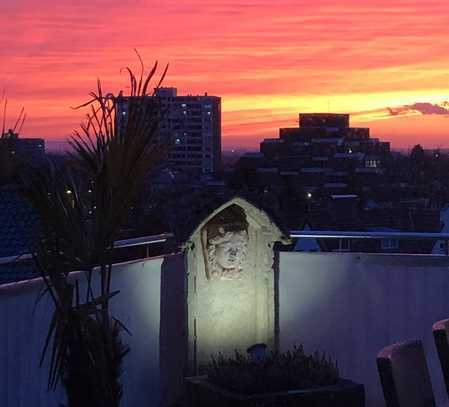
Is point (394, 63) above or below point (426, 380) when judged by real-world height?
above

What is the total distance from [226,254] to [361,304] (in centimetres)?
98

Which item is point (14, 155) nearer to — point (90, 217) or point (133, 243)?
point (90, 217)

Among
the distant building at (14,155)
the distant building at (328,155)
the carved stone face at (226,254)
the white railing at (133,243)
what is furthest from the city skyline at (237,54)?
the distant building at (328,155)

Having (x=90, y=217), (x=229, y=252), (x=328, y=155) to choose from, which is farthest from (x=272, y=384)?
(x=328, y=155)

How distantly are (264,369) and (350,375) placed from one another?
85 cm

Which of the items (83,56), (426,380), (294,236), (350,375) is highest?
(83,56)

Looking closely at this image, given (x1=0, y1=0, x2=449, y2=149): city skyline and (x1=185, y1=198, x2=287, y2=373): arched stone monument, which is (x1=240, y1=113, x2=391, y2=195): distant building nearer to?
(x1=0, y1=0, x2=449, y2=149): city skyline

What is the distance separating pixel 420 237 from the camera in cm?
611

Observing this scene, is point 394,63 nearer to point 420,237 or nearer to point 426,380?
point 420,237

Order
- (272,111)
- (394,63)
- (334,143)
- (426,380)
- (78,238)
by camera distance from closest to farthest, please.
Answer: (426,380)
(78,238)
(394,63)
(272,111)
(334,143)

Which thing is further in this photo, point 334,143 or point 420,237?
point 334,143

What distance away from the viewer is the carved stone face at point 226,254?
6.21m

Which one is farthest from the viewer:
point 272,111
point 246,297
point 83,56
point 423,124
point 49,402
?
point 423,124

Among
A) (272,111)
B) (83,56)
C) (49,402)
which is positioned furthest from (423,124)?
(49,402)
